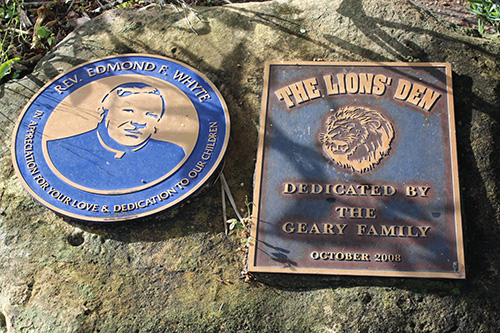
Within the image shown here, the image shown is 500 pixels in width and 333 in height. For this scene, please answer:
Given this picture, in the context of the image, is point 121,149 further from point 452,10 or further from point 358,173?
point 452,10

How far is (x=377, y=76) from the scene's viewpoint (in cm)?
328

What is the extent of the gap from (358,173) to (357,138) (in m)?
0.24

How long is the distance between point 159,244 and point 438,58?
2.24 metres

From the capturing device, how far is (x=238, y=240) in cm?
298

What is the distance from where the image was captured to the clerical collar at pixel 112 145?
3.17 m

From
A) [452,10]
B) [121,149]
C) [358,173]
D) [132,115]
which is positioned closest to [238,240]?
[358,173]

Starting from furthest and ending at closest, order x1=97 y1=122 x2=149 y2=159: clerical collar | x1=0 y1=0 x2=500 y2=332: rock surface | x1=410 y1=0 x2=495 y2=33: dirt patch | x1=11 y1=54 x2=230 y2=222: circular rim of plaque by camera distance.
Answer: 1. x1=410 y1=0 x2=495 y2=33: dirt patch
2. x1=97 y1=122 x2=149 y2=159: clerical collar
3. x1=11 y1=54 x2=230 y2=222: circular rim of plaque
4. x1=0 y1=0 x2=500 y2=332: rock surface

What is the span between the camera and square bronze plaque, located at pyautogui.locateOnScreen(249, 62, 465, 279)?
2.81m

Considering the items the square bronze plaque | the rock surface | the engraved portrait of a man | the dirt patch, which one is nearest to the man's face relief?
the engraved portrait of a man

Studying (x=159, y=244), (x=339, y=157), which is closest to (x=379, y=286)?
(x=339, y=157)

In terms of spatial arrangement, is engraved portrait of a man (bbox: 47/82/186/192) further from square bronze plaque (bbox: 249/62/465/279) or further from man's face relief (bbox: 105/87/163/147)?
square bronze plaque (bbox: 249/62/465/279)

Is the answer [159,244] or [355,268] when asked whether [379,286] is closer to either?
[355,268]

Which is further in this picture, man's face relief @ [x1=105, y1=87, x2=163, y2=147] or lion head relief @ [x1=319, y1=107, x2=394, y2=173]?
man's face relief @ [x1=105, y1=87, x2=163, y2=147]

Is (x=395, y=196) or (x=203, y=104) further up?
(x=203, y=104)
